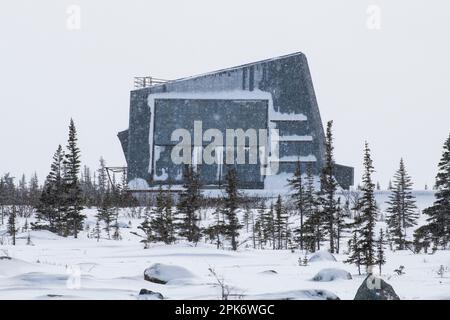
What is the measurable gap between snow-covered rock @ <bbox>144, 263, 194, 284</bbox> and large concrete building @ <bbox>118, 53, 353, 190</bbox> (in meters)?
49.0

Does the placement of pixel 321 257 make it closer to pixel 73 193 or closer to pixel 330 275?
pixel 330 275

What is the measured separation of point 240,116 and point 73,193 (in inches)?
1209

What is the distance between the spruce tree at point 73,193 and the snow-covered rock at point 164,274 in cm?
1997

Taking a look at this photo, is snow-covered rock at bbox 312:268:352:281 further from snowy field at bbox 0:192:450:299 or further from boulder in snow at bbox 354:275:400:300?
boulder in snow at bbox 354:275:400:300

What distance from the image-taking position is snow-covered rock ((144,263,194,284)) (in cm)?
991

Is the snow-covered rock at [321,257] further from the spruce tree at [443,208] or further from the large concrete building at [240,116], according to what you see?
the large concrete building at [240,116]

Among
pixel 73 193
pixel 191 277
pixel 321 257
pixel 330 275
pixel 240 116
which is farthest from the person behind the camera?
pixel 240 116

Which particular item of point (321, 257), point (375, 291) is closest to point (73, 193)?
point (321, 257)

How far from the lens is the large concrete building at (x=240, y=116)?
197ft

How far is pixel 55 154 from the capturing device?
1480 inches

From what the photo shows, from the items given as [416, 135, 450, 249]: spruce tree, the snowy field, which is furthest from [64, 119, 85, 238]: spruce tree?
[416, 135, 450, 249]: spruce tree

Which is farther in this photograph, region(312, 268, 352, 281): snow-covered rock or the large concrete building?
the large concrete building

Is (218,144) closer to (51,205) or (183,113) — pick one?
(183,113)

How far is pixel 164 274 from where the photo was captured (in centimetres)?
1008
